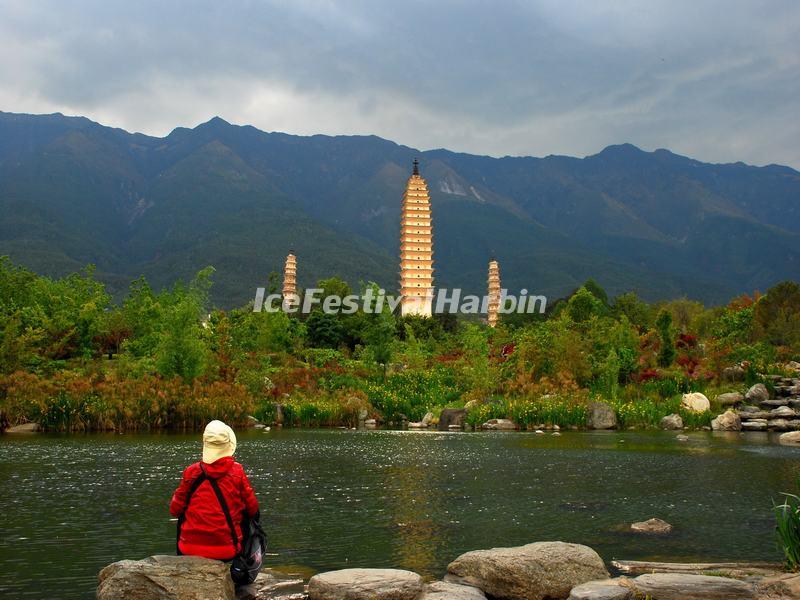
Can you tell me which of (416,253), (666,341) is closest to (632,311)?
(666,341)

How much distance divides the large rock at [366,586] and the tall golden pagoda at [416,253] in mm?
70806

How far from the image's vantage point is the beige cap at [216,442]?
710 cm

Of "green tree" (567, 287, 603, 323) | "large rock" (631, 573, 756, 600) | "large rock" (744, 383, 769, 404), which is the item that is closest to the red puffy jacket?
"large rock" (631, 573, 756, 600)

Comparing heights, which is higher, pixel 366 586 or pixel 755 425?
pixel 366 586

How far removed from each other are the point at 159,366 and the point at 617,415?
775 inches

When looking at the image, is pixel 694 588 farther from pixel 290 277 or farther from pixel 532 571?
pixel 290 277

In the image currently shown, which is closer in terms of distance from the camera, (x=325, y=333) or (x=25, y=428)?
(x=25, y=428)

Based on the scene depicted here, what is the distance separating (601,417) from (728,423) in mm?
4877

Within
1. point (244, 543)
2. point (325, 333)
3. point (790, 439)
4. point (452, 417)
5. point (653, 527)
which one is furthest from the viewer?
point (325, 333)

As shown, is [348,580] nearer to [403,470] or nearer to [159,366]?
[403,470]

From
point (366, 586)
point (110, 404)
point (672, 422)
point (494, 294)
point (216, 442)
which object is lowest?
point (672, 422)

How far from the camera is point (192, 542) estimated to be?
7.28 metres

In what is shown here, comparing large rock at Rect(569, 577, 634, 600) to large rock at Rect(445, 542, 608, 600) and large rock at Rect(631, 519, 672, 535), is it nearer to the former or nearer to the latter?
large rock at Rect(445, 542, 608, 600)

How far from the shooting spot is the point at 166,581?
6.78 metres
